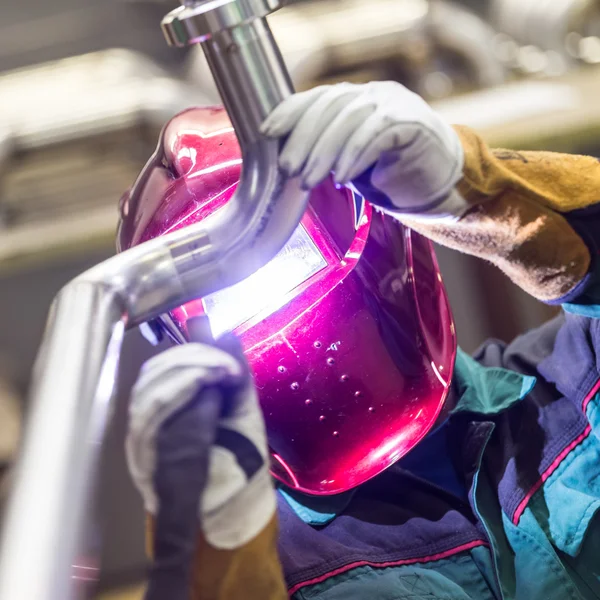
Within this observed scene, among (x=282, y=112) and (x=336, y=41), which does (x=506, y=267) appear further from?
(x=336, y=41)

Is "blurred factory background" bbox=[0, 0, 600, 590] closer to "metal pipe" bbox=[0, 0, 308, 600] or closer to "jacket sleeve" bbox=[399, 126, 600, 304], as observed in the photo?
"jacket sleeve" bbox=[399, 126, 600, 304]

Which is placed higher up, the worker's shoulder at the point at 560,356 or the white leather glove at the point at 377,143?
the white leather glove at the point at 377,143

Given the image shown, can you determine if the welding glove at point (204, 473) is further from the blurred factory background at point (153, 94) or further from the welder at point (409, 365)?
the blurred factory background at point (153, 94)

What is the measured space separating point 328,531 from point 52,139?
40.4 inches

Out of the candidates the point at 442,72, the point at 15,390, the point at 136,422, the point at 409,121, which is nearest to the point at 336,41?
the point at 442,72

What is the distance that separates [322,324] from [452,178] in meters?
0.19

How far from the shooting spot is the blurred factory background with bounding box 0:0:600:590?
55.9 inches

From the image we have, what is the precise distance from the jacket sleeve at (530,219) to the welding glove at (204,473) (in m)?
0.26

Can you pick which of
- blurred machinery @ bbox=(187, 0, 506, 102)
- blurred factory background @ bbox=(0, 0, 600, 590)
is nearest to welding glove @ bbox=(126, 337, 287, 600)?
blurred factory background @ bbox=(0, 0, 600, 590)

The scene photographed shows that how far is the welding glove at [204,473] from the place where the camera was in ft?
1.23

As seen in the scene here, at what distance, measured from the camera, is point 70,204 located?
1657mm

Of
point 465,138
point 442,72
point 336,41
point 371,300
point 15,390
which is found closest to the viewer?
point 465,138

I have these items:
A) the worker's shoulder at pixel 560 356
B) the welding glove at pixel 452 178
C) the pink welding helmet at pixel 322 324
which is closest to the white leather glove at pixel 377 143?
the welding glove at pixel 452 178

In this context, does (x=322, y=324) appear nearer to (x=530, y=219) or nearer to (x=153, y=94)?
(x=530, y=219)
